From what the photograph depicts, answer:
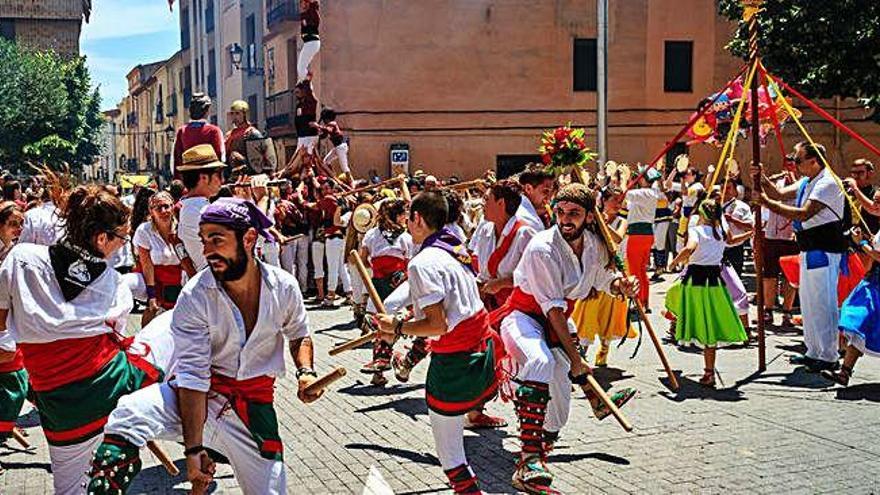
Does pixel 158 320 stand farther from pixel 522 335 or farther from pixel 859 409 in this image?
pixel 859 409

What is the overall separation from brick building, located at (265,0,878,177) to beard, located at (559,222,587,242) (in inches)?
920

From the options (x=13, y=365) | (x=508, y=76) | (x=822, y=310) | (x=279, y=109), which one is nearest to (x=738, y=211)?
(x=822, y=310)

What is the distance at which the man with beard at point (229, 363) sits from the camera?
162 inches

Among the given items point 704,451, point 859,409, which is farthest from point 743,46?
point 704,451

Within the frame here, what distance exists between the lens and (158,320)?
5336 millimetres

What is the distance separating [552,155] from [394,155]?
21606mm

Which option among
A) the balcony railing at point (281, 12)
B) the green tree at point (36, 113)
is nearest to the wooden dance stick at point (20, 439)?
the balcony railing at point (281, 12)

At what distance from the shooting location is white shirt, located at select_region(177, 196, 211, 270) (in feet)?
23.8

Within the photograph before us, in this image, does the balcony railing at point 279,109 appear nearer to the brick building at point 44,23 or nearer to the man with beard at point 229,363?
the brick building at point 44,23

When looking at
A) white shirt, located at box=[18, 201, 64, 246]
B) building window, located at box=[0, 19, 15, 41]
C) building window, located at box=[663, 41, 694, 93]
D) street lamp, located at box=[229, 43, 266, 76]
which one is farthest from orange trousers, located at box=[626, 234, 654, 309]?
building window, located at box=[0, 19, 15, 41]

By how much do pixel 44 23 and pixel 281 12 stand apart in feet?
95.5

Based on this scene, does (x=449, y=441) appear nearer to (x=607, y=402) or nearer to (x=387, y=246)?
(x=607, y=402)

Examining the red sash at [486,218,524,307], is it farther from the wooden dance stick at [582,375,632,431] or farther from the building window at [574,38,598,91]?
the building window at [574,38,598,91]

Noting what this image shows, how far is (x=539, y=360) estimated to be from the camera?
5.72 metres
